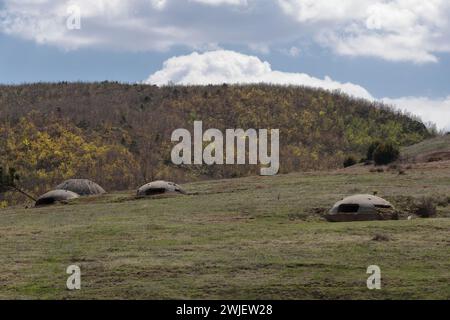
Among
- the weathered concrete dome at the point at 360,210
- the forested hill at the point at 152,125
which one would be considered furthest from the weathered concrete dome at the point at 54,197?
the forested hill at the point at 152,125

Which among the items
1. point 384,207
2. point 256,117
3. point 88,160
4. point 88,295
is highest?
point 256,117

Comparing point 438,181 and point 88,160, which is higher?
point 88,160

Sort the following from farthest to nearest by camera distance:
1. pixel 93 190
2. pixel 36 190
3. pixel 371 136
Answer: pixel 371 136 → pixel 36 190 → pixel 93 190

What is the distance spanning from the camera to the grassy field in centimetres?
1897

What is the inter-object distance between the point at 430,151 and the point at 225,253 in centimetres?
5365

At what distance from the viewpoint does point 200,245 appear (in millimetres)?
25609

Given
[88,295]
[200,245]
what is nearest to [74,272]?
[88,295]

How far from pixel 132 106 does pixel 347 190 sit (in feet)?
286

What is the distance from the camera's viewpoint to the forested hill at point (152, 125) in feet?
310

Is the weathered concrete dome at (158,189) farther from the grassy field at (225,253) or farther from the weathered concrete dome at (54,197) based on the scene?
the grassy field at (225,253)

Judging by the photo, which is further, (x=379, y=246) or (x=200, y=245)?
(x=200, y=245)

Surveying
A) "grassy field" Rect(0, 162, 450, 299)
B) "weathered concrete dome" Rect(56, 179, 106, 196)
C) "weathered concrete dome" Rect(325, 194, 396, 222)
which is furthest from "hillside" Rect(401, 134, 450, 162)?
"weathered concrete dome" Rect(325, 194, 396, 222)

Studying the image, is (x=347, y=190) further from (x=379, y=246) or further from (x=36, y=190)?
(x=36, y=190)

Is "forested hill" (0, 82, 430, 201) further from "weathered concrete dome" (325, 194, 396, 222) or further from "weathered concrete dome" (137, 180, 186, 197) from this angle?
"weathered concrete dome" (325, 194, 396, 222)
